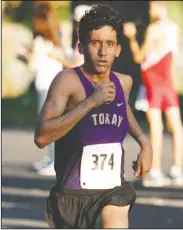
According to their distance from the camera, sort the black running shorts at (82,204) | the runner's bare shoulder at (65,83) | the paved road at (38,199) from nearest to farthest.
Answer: the runner's bare shoulder at (65,83) → the black running shorts at (82,204) → the paved road at (38,199)

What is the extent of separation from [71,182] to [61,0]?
13664mm

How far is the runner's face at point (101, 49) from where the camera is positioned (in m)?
5.00

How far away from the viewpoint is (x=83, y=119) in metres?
4.99

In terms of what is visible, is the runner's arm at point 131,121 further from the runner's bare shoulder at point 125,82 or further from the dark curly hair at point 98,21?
the dark curly hair at point 98,21

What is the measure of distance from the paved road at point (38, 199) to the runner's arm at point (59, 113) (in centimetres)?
297

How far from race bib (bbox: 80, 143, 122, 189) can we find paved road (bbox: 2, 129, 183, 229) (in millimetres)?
2631

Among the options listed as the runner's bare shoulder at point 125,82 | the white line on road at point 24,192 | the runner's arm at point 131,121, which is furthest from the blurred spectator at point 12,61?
the runner's bare shoulder at point 125,82

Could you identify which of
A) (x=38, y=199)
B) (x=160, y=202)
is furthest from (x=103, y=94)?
(x=38, y=199)

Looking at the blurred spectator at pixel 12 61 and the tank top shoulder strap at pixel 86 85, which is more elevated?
the blurred spectator at pixel 12 61

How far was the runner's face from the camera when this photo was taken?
5000 millimetres

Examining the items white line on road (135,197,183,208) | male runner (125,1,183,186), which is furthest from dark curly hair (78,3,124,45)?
male runner (125,1,183,186)

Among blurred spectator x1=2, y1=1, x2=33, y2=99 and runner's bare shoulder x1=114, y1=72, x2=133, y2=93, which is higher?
blurred spectator x1=2, y1=1, x2=33, y2=99

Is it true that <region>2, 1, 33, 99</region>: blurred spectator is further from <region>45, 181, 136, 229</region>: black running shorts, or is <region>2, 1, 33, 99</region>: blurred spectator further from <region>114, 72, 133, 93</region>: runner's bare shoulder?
<region>45, 181, 136, 229</region>: black running shorts

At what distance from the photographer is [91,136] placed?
501 centimetres
